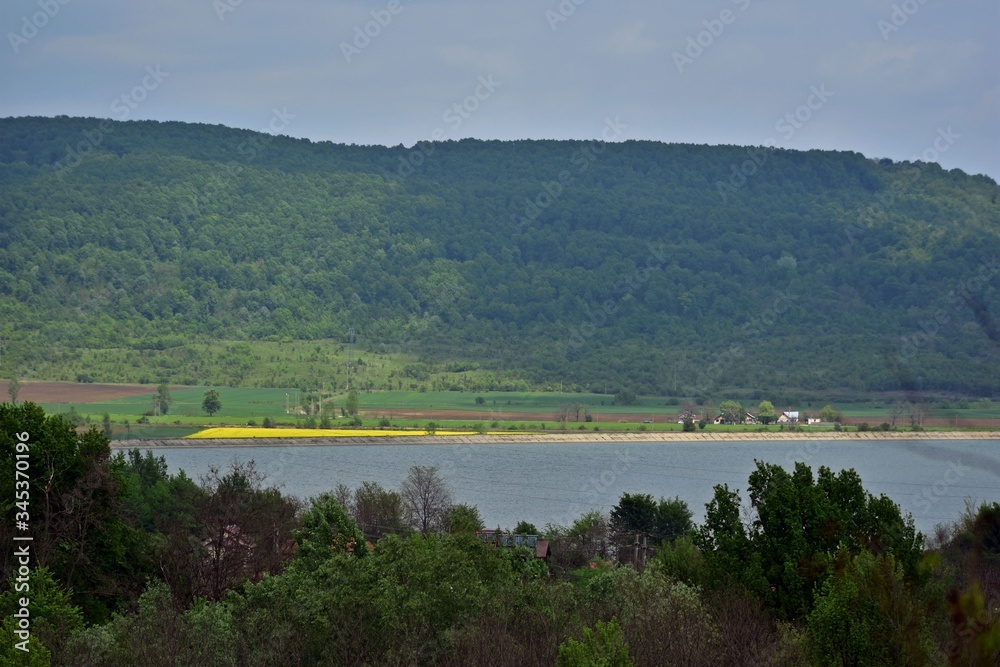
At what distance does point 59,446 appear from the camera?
23359 mm

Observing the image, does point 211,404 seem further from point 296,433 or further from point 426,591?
point 426,591

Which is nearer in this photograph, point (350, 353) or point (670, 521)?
point (670, 521)

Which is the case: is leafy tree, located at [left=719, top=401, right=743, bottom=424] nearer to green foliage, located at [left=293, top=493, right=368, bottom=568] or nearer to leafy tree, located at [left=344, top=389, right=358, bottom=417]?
leafy tree, located at [left=344, top=389, right=358, bottom=417]

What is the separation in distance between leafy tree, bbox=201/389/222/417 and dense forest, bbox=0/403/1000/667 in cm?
8470

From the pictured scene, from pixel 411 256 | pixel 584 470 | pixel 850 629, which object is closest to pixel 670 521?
pixel 850 629

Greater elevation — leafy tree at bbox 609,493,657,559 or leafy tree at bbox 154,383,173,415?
leafy tree at bbox 154,383,173,415

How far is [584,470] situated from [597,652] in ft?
265

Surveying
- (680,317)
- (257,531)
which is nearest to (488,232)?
(680,317)

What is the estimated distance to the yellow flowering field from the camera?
10281cm

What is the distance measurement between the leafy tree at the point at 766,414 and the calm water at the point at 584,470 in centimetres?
220

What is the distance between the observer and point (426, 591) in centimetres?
1716

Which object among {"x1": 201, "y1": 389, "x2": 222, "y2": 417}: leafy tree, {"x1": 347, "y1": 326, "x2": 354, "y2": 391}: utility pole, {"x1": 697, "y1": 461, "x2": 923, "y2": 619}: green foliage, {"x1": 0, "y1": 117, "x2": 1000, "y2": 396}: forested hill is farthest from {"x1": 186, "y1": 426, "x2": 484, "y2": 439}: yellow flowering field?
{"x1": 697, "y1": 461, "x2": 923, "y2": 619}: green foliage

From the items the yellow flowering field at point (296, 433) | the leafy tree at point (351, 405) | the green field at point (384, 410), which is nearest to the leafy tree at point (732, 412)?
the green field at point (384, 410)

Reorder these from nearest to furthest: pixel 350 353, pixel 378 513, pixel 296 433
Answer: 1. pixel 378 513
2. pixel 296 433
3. pixel 350 353
